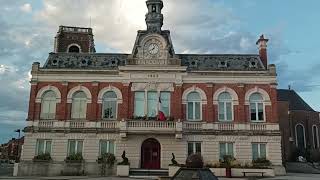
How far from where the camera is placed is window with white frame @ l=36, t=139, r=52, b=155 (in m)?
34.9

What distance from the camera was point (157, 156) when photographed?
1372 inches

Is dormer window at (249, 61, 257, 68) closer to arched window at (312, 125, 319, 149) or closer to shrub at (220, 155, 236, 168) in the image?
shrub at (220, 155, 236, 168)

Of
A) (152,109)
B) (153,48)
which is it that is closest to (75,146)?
(152,109)

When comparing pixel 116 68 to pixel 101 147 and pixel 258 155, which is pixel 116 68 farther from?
pixel 258 155

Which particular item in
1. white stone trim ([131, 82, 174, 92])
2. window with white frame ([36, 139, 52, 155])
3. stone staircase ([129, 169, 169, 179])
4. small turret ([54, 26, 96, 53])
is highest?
small turret ([54, 26, 96, 53])

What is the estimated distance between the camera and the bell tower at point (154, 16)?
39638 mm

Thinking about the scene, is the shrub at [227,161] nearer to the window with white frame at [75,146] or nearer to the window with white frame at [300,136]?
the window with white frame at [75,146]

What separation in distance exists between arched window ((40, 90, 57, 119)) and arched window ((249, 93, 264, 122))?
18.8 m

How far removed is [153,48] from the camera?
3684cm

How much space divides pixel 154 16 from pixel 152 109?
10.4 meters

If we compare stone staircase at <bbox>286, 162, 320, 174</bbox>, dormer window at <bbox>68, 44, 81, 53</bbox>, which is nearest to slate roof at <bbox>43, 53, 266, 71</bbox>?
stone staircase at <bbox>286, 162, 320, 174</bbox>

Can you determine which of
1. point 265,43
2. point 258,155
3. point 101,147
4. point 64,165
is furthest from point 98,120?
point 265,43

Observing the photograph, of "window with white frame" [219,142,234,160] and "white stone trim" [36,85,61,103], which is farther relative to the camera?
"white stone trim" [36,85,61,103]

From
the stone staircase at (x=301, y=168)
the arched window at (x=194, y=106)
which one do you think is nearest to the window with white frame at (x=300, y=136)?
the stone staircase at (x=301, y=168)
